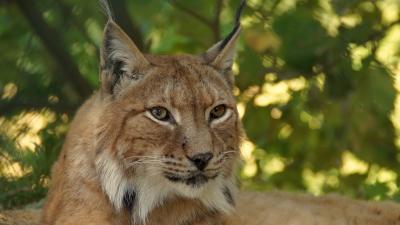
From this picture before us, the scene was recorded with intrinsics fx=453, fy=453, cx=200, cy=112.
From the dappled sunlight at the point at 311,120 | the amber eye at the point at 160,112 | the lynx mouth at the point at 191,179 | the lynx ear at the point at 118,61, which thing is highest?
the dappled sunlight at the point at 311,120

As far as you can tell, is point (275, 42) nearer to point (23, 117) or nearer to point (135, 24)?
point (135, 24)

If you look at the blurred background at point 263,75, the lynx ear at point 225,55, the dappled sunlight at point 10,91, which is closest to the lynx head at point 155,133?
the lynx ear at point 225,55

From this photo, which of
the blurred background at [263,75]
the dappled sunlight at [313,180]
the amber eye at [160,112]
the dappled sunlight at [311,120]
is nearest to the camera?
the amber eye at [160,112]

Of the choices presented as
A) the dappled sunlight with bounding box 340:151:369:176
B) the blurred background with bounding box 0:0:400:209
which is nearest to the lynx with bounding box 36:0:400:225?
the blurred background with bounding box 0:0:400:209

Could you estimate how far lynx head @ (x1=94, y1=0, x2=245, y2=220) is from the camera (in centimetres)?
294

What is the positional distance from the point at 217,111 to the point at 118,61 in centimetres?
80

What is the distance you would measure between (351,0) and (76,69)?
10.1 feet

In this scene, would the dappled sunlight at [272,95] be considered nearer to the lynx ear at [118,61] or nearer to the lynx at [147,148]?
the lynx at [147,148]

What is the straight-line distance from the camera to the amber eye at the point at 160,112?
307cm

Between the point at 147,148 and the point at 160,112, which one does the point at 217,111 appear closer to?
the point at 160,112

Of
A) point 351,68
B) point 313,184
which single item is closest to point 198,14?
point 351,68

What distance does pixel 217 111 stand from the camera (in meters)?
3.31

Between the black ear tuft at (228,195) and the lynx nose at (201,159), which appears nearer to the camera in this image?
the lynx nose at (201,159)

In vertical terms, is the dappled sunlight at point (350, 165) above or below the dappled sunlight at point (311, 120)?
below
